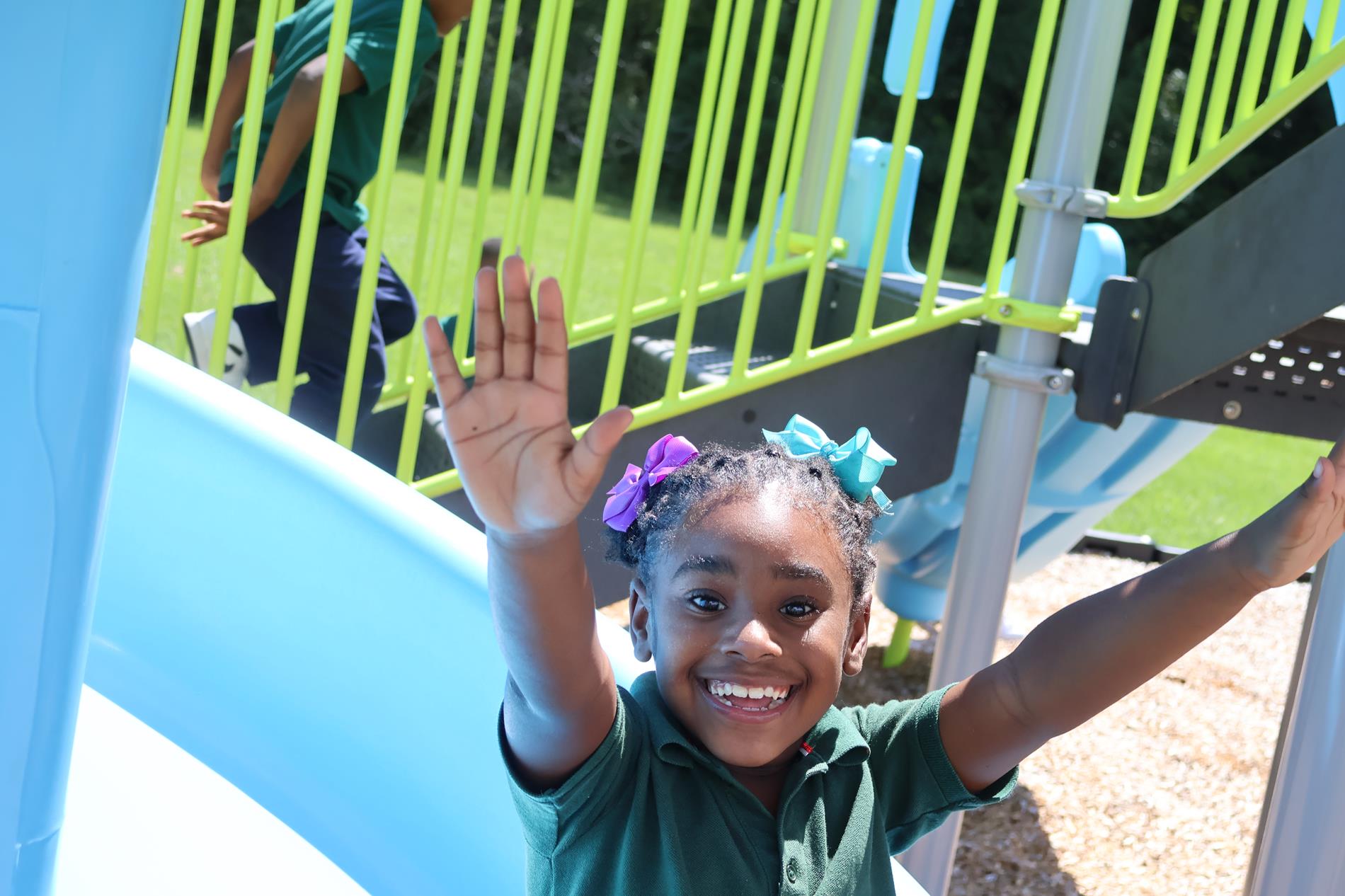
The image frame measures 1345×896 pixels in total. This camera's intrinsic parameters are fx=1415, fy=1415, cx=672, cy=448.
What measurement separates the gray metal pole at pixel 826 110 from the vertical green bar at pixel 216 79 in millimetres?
1370

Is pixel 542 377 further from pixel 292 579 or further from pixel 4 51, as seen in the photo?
pixel 292 579

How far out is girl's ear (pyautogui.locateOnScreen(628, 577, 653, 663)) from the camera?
4.84 ft

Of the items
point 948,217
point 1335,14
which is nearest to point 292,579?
point 948,217

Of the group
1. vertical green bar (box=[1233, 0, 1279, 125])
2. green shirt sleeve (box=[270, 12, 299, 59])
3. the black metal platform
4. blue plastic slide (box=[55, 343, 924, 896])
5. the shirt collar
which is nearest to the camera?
the shirt collar

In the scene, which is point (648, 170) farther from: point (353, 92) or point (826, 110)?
point (826, 110)

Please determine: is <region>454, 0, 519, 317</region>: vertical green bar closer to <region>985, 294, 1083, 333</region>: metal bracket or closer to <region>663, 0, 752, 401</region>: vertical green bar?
<region>663, 0, 752, 401</region>: vertical green bar

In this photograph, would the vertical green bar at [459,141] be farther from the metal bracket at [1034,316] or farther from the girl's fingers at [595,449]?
the girl's fingers at [595,449]

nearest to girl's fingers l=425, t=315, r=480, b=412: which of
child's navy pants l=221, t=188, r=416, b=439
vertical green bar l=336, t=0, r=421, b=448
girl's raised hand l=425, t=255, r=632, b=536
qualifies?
girl's raised hand l=425, t=255, r=632, b=536

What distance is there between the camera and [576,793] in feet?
4.10

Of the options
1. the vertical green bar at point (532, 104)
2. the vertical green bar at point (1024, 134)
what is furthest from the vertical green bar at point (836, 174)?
the vertical green bar at point (532, 104)

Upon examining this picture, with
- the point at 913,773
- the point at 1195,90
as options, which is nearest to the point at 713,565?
the point at 913,773

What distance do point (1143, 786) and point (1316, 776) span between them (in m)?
1.58

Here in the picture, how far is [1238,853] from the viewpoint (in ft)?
11.2

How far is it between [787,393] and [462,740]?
3.71 ft
